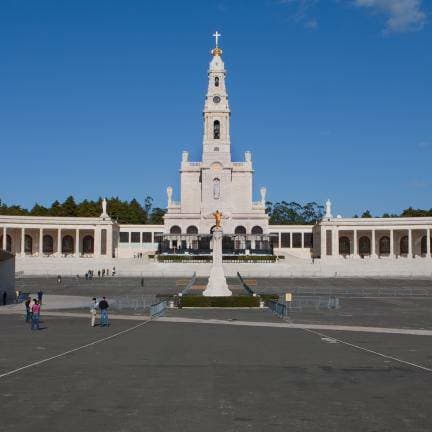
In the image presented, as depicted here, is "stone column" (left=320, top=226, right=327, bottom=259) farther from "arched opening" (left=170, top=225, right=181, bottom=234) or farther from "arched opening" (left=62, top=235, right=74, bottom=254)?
"arched opening" (left=62, top=235, right=74, bottom=254)

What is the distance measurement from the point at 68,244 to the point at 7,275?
7440 cm

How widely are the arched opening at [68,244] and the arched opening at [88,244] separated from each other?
240 centimetres

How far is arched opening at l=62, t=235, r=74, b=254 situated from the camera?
12002 centimetres

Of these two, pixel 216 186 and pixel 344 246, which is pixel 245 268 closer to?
pixel 216 186

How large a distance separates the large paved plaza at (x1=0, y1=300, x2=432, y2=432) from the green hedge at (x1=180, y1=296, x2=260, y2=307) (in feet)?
54.8

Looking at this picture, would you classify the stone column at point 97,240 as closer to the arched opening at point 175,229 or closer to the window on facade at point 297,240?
the arched opening at point 175,229

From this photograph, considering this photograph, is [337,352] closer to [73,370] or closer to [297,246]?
[73,370]

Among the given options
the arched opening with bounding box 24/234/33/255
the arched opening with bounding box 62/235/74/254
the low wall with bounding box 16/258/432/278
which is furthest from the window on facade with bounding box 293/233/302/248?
the arched opening with bounding box 24/234/33/255

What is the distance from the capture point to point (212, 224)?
108 metres

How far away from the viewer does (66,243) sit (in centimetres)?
12144

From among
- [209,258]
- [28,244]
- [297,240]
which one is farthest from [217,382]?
[28,244]

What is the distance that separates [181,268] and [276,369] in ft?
222

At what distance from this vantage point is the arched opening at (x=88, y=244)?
119125 millimetres

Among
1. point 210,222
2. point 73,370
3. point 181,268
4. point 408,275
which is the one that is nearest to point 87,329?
point 73,370
